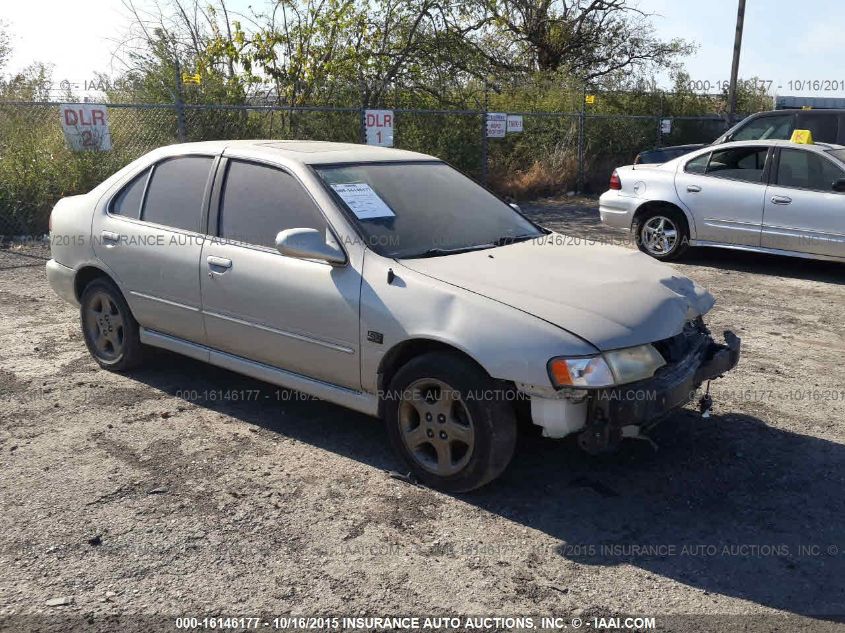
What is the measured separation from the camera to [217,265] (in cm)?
462

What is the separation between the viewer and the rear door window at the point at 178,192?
4891mm

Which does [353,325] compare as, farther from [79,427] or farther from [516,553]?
[79,427]

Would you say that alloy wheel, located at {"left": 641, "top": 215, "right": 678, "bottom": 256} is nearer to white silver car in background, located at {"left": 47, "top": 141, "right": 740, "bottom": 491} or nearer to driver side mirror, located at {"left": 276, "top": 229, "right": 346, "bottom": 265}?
white silver car in background, located at {"left": 47, "top": 141, "right": 740, "bottom": 491}

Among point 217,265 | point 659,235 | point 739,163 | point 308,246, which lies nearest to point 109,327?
point 217,265

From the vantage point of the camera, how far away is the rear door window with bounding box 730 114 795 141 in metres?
12.7

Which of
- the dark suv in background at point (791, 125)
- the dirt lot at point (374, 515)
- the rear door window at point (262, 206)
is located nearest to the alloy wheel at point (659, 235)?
the dark suv in background at point (791, 125)

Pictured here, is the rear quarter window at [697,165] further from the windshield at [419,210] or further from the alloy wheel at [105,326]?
the alloy wheel at [105,326]

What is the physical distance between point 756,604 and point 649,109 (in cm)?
1915

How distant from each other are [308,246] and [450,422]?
1137 millimetres

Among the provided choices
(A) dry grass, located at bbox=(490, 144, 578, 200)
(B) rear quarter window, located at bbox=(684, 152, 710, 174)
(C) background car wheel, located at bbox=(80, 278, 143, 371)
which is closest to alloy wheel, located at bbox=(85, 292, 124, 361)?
(C) background car wheel, located at bbox=(80, 278, 143, 371)

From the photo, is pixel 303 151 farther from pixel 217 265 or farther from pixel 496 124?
pixel 496 124

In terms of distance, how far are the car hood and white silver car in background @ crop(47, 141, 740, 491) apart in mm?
12

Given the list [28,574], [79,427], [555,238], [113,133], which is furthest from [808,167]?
[113,133]

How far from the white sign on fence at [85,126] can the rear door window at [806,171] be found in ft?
27.1
